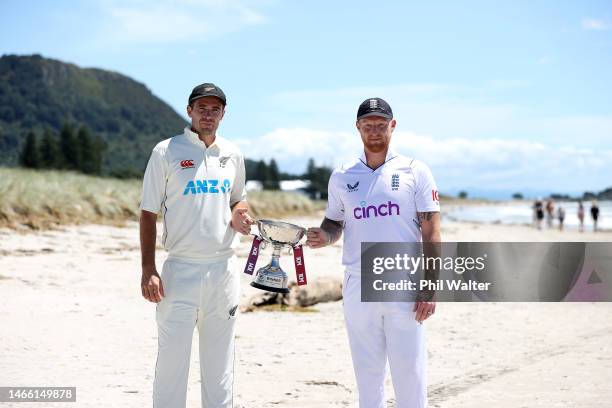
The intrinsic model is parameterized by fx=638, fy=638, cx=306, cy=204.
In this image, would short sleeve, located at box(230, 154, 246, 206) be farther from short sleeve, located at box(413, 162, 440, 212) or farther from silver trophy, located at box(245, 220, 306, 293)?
short sleeve, located at box(413, 162, 440, 212)

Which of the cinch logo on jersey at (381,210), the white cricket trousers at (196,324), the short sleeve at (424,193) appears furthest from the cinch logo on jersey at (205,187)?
the short sleeve at (424,193)

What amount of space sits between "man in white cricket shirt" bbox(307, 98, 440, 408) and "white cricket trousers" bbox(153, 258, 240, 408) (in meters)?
0.82

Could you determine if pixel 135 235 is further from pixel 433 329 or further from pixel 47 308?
pixel 433 329

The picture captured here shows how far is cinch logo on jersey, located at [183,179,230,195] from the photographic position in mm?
4145

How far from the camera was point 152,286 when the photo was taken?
4043mm

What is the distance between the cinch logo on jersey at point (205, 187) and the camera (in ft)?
13.6

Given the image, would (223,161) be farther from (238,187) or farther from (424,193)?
(424,193)

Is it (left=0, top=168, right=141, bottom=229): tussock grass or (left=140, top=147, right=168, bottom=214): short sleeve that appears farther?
(left=0, top=168, right=141, bottom=229): tussock grass

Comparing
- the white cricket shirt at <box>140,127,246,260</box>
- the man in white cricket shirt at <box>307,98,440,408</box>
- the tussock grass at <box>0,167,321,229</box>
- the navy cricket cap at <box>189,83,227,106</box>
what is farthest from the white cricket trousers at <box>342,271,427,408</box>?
the tussock grass at <box>0,167,321,229</box>

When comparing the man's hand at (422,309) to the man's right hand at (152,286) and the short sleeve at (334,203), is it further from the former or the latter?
the man's right hand at (152,286)

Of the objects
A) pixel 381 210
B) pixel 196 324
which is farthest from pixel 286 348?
pixel 381 210

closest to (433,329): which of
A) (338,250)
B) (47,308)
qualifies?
(47,308)

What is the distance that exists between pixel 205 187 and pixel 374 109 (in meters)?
1.21

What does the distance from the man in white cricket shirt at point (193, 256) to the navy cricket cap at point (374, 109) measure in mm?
935
